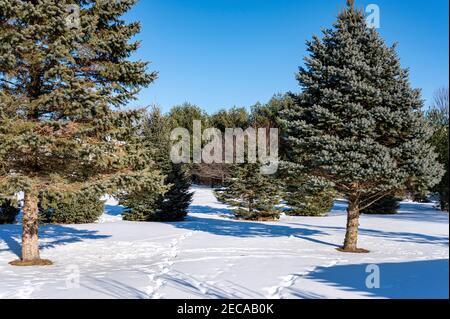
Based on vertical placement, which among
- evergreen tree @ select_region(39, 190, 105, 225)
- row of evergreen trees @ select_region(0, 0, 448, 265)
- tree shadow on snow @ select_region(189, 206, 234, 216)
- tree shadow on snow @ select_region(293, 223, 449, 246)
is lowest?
tree shadow on snow @ select_region(189, 206, 234, 216)

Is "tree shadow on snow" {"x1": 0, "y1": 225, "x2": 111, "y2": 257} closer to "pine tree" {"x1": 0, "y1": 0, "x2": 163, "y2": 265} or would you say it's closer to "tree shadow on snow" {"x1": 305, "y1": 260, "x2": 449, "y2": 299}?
"pine tree" {"x1": 0, "y1": 0, "x2": 163, "y2": 265}

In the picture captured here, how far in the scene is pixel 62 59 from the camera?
1023 cm

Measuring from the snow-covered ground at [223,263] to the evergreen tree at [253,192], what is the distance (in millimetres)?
4551

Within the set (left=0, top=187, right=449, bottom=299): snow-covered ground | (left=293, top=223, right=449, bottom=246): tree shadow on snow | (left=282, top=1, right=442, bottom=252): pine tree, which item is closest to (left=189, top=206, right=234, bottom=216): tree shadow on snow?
A: (left=0, top=187, right=449, bottom=299): snow-covered ground

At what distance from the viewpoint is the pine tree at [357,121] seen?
12031 mm

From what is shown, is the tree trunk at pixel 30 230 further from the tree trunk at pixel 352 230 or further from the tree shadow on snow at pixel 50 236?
the tree trunk at pixel 352 230

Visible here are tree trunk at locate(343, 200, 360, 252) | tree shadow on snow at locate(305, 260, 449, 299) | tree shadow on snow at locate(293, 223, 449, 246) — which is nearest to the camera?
tree shadow on snow at locate(305, 260, 449, 299)

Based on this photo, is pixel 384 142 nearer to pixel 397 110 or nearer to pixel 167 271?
pixel 397 110

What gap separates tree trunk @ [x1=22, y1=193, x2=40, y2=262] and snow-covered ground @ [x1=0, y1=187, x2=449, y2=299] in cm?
57

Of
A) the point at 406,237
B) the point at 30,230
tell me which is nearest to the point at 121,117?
the point at 30,230

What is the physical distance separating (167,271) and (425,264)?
5.70m

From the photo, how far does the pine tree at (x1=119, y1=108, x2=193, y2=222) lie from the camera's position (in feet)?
74.3

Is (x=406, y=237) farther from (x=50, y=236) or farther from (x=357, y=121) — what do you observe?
(x=50, y=236)

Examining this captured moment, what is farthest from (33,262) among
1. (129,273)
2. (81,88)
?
(81,88)
